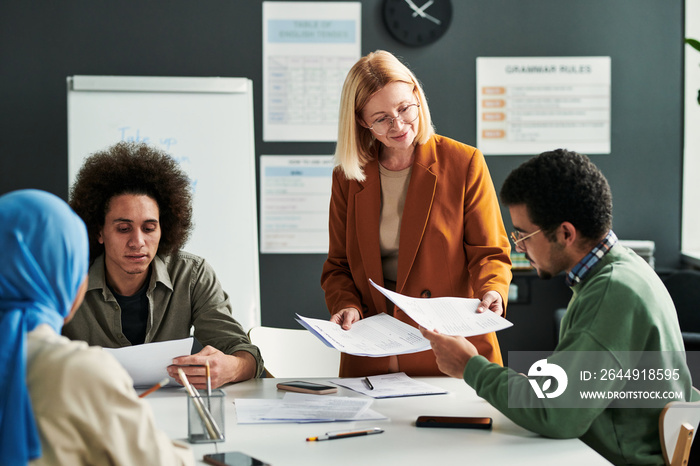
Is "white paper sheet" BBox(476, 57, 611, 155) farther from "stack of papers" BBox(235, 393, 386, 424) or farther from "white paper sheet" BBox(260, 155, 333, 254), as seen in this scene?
"stack of papers" BBox(235, 393, 386, 424)

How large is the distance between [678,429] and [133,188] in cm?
155

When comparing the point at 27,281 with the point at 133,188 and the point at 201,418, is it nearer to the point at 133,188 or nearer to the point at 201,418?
the point at 201,418

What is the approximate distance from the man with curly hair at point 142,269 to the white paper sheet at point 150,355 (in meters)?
0.22

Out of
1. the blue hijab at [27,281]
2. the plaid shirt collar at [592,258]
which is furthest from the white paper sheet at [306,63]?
the blue hijab at [27,281]

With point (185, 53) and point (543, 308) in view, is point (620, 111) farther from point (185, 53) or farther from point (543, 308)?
point (185, 53)

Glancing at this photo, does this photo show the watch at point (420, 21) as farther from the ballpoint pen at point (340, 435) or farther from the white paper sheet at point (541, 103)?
the ballpoint pen at point (340, 435)

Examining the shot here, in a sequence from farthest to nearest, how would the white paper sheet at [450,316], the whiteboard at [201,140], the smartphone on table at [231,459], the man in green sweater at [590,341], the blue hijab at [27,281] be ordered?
the whiteboard at [201,140], the white paper sheet at [450,316], the man in green sweater at [590,341], the smartphone on table at [231,459], the blue hijab at [27,281]

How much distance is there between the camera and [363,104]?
6.57 feet

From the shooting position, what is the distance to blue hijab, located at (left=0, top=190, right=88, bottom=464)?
0.90 metres

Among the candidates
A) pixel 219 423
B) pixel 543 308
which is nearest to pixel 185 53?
pixel 543 308

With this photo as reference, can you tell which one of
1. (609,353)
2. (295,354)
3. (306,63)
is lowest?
(295,354)

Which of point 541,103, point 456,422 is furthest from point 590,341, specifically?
point 541,103

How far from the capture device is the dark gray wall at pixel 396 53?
3740 mm

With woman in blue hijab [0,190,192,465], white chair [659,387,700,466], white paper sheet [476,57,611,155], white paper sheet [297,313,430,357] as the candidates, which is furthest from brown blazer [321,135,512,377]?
white paper sheet [476,57,611,155]
